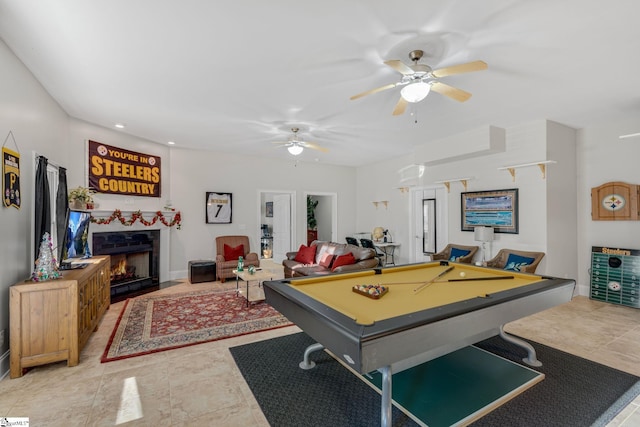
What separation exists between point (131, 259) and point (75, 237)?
2168mm

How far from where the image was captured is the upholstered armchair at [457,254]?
5332mm

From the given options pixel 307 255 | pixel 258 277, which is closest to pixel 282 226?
pixel 307 255

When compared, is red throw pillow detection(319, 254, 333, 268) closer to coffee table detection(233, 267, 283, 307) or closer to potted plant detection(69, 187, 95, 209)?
coffee table detection(233, 267, 283, 307)

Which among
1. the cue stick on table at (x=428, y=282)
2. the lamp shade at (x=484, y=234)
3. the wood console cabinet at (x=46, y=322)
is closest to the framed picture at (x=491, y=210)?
the lamp shade at (x=484, y=234)

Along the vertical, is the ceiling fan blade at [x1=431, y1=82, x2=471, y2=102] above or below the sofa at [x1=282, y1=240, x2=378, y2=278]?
above

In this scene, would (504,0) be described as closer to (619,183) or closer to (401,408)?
(401,408)

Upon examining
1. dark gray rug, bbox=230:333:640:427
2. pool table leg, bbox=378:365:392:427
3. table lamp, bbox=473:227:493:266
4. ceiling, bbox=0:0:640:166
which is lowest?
dark gray rug, bbox=230:333:640:427

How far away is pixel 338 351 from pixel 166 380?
183 centimetres

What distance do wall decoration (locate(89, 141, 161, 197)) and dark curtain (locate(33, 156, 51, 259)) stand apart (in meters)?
1.87

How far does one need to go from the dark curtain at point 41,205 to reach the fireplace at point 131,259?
1.94 m

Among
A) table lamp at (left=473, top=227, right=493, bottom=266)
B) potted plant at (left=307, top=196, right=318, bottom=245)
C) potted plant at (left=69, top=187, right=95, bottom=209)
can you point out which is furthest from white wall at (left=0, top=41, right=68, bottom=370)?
potted plant at (left=307, top=196, right=318, bottom=245)

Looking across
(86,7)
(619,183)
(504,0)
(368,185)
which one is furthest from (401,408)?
(368,185)

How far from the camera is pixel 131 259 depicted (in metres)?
5.59

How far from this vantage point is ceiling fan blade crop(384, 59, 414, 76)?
2336 mm
